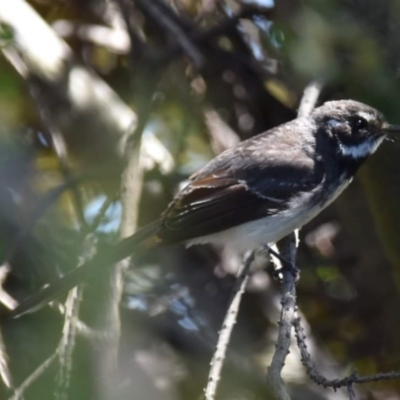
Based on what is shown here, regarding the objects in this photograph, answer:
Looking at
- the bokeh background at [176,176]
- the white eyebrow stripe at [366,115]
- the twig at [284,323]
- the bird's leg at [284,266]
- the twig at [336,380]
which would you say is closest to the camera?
the twig at [336,380]

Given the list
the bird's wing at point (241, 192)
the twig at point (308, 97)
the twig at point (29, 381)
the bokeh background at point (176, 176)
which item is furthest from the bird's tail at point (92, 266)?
the twig at point (308, 97)

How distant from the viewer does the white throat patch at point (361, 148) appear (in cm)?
477

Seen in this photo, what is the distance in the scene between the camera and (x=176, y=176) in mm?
5316

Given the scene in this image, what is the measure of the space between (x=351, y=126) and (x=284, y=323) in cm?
175

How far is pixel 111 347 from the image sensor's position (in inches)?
133

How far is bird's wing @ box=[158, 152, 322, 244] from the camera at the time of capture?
455cm

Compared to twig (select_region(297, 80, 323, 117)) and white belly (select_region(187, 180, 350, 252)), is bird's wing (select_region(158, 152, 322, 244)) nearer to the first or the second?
white belly (select_region(187, 180, 350, 252))

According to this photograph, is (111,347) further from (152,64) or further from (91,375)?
(152,64)

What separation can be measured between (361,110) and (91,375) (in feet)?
7.47

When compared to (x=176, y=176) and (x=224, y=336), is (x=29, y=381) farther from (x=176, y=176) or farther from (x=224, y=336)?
(x=176, y=176)

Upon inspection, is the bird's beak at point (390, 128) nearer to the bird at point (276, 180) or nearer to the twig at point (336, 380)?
the bird at point (276, 180)

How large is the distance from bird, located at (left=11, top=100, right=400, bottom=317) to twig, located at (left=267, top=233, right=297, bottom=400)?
120 millimetres

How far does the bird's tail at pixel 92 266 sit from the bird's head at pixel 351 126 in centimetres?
126

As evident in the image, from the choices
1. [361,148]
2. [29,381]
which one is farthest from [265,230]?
[29,381]
